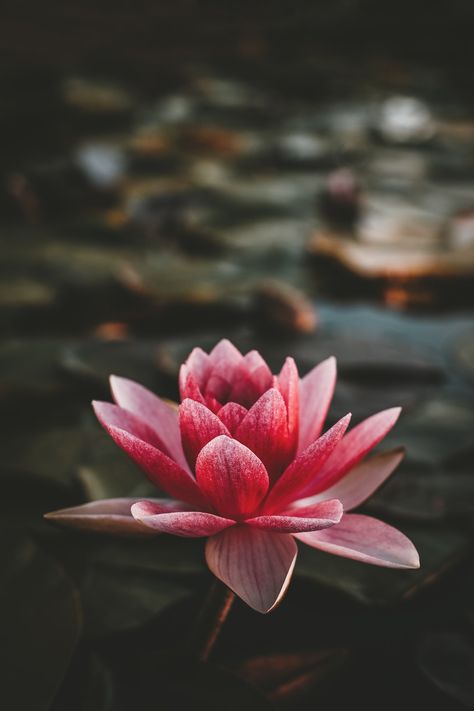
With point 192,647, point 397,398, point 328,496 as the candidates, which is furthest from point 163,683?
point 397,398

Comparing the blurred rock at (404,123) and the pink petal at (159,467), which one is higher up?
the blurred rock at (404,123)

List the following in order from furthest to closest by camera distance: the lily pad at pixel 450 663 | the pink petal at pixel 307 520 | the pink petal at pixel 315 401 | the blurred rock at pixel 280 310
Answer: the blurred rock at pixel 280 310 < the pink petal at pixel 315 401 < the lily pad at pixel 450 663 < the pink petal at pixel 307 520

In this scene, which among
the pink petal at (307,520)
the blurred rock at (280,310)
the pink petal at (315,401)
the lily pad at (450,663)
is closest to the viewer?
the pink petal at (307,520)

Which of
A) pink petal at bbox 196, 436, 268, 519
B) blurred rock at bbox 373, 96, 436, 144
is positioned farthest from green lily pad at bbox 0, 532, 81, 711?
blurred rock at bbox 373, 96, 436, 144

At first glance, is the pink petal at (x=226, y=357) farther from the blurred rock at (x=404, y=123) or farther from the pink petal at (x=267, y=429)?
the blurred rock at (x=404, y=123)

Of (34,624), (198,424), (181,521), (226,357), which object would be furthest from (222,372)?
(34,624)

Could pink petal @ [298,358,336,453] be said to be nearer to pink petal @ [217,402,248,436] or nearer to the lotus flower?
the lotus flower

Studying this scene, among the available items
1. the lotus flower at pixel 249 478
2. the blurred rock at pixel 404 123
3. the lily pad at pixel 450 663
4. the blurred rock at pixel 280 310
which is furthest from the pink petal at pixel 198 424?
the blurred rock at pixel 404 123
